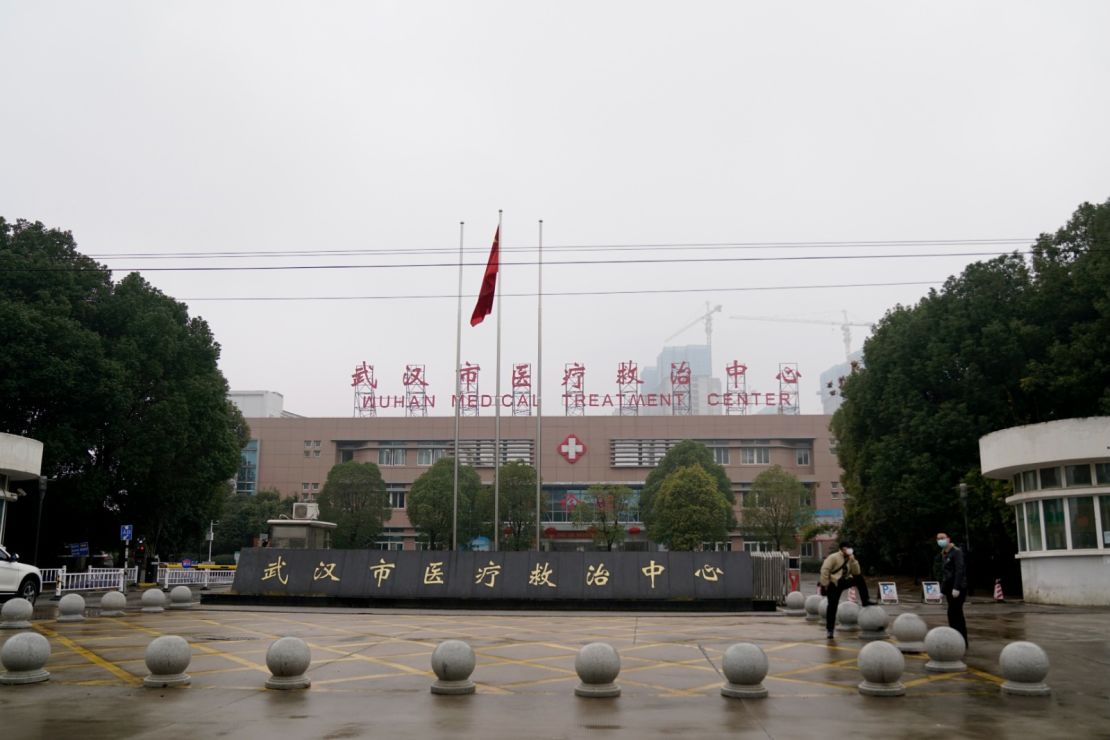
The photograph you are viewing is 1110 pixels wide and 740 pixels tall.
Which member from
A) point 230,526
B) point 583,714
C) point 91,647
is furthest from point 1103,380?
point 230,526

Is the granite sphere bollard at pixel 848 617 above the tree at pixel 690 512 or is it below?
below

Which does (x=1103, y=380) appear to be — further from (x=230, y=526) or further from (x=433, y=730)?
(x=230, y=526)

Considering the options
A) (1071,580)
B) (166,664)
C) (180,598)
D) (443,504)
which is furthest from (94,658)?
(443,504)

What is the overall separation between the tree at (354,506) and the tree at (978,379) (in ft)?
119

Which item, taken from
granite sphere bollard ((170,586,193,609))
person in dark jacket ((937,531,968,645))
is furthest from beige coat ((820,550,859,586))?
granite sphere bollard ((170,586,193,609))

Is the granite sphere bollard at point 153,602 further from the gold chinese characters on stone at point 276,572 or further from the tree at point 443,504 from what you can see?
A: the tree at point 443,504

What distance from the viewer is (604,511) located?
68.6m

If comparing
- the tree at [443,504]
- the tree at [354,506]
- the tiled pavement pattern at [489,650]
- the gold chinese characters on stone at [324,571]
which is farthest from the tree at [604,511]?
the tiled pavement pattern at [489,650]

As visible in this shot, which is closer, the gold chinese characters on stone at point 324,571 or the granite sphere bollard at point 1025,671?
the granite sphere bollard at point 1025,671

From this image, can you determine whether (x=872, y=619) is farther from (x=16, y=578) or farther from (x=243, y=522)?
(x=243, y=522)

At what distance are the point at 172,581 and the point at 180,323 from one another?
443 inches

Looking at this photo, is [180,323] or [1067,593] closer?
[1067,593]

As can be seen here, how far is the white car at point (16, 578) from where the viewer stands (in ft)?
72.0

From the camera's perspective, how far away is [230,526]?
73.9 m
